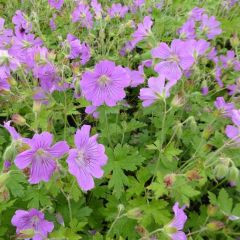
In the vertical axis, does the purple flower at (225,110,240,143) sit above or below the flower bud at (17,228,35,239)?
above

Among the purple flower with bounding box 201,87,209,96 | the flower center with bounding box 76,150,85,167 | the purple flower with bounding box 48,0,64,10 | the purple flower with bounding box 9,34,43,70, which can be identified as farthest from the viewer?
the purple flower with bounding box 48,0,64,10

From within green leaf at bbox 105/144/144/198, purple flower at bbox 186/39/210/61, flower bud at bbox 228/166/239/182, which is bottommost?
green leaf at bbox 105/144/144/198

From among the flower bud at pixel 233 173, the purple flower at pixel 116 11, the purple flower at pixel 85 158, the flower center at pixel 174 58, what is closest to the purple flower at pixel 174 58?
the flower center at pixel 174 58

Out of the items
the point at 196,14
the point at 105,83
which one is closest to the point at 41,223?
the point at 105,83

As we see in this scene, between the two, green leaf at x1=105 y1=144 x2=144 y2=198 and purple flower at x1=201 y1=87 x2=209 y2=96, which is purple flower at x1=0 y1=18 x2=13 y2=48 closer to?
green leaf at x1=105 y1=144 x2=144 y2=198

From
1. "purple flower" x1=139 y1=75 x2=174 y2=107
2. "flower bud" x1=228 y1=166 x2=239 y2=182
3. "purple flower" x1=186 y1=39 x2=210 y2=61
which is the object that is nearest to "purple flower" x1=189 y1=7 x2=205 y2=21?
"purple flower" x1=186 y1=39 x2=210 y2=61

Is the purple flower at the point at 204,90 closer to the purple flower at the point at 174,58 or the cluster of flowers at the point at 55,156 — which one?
the purple flower at the point at 174,58

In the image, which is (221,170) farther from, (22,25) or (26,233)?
(22,25)
